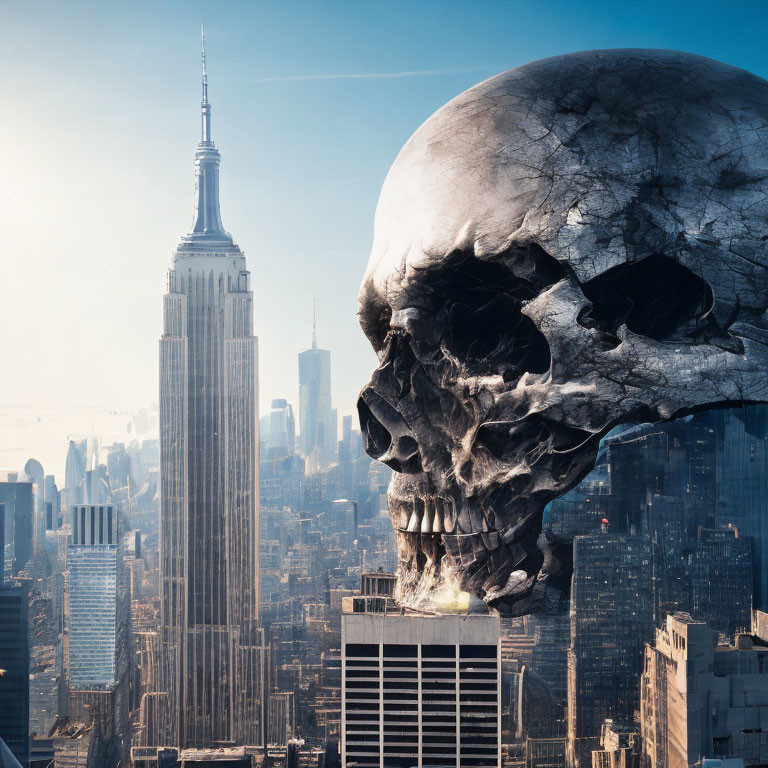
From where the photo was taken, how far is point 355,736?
1024 centimetres

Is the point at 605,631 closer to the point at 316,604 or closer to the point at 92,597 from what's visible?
the point at 316,604

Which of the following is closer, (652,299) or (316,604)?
(652,299)

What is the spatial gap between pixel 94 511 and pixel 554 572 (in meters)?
10.8

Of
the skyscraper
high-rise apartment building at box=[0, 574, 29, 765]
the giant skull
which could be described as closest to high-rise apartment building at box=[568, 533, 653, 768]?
the giant skull

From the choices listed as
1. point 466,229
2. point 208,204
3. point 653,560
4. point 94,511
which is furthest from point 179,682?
point 466,229

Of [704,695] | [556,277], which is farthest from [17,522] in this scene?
[556,277]

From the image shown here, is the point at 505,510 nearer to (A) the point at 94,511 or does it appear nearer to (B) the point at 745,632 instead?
(B) the point at 745,632

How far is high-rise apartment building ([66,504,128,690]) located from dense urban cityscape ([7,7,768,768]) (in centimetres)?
5

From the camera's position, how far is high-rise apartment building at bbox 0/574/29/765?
1445 centimetres

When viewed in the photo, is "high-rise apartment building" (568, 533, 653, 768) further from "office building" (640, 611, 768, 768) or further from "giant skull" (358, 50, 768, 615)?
"giant skull" (358, 50, 768, 615)

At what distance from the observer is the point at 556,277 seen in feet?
19.6

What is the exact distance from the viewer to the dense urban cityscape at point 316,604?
7.24m

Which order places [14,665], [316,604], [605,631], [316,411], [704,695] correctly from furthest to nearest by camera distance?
[14,665] → [316,604] → [316,411] → [605,631] → [704,695]

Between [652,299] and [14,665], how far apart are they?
42.0ft
